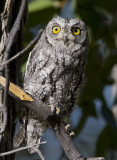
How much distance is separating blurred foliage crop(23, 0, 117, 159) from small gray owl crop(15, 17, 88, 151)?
670 millimetres

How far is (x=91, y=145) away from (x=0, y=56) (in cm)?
398

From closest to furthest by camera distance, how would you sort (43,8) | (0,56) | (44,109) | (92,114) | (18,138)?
(44,109) < (0,56) < (18,138) < (43,8) < (92,114)

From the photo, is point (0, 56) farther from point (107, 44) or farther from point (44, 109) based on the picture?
point (107, 44)

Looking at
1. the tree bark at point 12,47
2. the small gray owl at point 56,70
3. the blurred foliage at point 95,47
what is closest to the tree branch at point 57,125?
the tree bark at point 12,47

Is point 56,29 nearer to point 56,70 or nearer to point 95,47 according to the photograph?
point 56,70

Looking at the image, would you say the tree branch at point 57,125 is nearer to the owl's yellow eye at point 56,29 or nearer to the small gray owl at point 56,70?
the small gray owl at point 56,70

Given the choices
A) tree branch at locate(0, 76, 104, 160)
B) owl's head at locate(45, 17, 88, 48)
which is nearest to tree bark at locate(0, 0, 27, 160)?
tree branch at locate(0, 76, 104, 160)

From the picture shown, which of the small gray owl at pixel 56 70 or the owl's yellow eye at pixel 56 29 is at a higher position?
the owl's yellow eye at pixel 56 29

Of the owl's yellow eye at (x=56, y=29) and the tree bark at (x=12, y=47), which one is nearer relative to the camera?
the tree bark at (x=12, y=47)

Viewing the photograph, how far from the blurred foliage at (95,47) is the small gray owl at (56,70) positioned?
2.20 feet

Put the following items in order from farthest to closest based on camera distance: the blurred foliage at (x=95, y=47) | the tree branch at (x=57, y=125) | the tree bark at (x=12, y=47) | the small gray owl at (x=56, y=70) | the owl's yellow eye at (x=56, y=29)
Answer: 1. the blurred foliage at (x=95, y=47)
2. the owl's yellow eye at (x=56, y=29)
3. the small gray owl at (x=56, y=70)
4. the tree bark at (x=12, y=47)
5. the tree branch at (x=57, y=125)

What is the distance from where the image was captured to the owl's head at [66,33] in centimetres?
218

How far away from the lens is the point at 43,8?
9.43 feet

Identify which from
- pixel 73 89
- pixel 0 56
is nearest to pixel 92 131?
pixel 73 89
